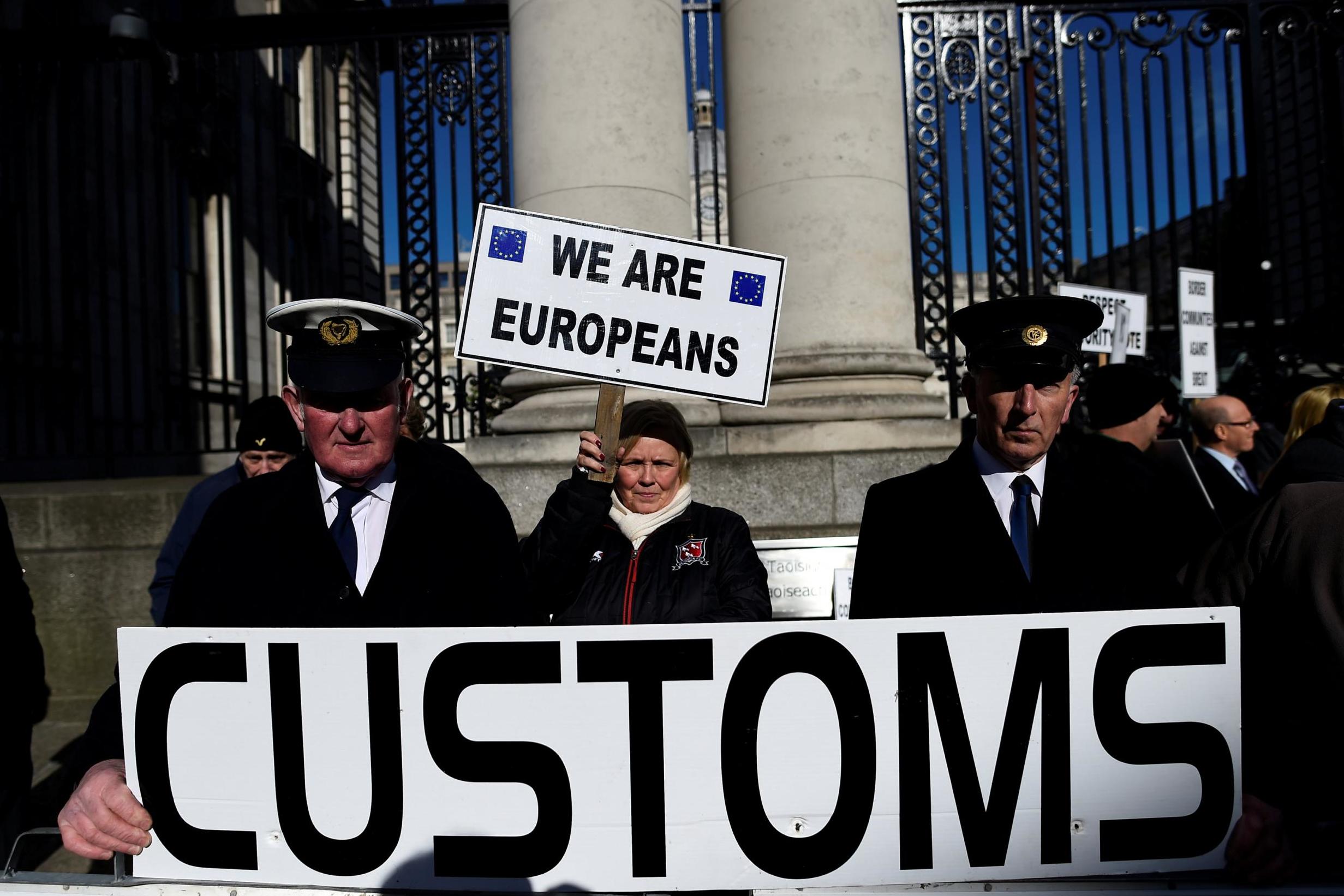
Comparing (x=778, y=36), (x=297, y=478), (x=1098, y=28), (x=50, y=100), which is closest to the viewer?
(x=297, y=478)

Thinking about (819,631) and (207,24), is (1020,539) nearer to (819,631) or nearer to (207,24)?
(819,631)

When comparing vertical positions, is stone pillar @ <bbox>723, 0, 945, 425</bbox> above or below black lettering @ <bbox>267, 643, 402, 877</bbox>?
above

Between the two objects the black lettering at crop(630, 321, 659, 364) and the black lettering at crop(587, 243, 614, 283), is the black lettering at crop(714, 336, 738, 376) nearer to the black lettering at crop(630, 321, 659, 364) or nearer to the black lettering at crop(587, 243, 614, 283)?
the black lettering at crop(630, 321, 659, 364)

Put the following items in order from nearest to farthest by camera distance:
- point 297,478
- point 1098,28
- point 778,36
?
point 297,478 → point 778,36 → point 1098,28

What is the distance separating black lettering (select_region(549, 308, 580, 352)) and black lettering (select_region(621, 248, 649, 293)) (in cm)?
19

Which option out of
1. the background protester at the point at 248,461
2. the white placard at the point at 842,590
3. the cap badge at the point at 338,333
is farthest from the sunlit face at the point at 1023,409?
the background protester at the point at 248,461

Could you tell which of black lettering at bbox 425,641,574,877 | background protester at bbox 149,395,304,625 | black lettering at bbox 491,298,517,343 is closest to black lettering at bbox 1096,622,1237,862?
black lettering at bbox 425,641,574,877

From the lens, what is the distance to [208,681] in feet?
6.93

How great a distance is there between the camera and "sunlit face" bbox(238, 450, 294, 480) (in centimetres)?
484

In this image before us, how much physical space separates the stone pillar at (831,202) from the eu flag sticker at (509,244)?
3.31 m

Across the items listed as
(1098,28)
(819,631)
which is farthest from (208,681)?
(1098,28)

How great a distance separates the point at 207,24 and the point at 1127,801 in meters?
9.19

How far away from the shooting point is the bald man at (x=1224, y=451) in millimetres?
5469

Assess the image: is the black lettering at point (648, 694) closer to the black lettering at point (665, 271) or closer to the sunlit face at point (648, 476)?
the black lettering at point (665, 271)
